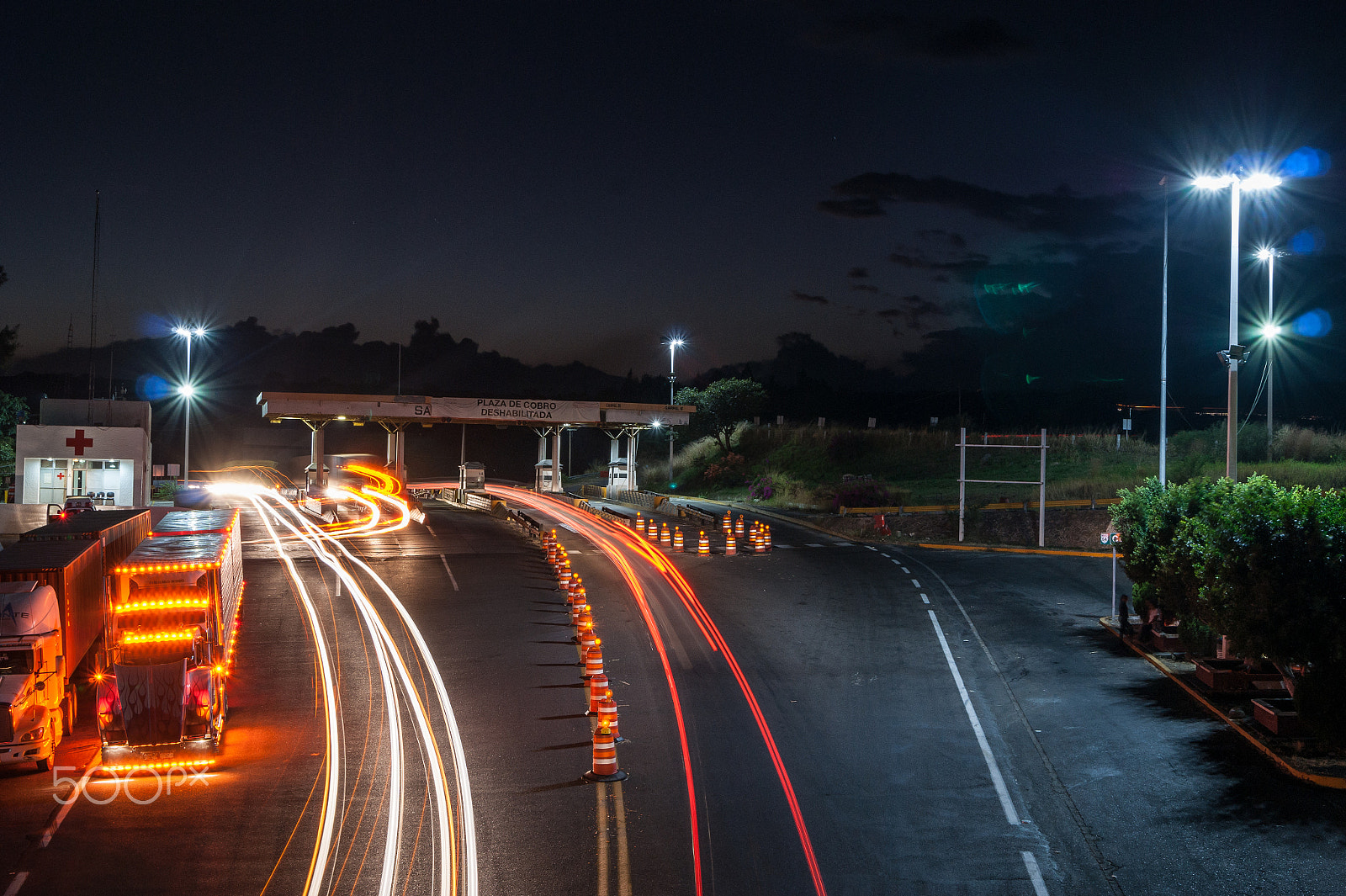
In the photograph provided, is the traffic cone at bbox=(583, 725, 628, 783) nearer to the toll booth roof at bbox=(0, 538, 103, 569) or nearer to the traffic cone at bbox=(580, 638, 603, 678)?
the traffic cone at bbox=(580, 638, 603, 678)

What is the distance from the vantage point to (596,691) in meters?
13.5

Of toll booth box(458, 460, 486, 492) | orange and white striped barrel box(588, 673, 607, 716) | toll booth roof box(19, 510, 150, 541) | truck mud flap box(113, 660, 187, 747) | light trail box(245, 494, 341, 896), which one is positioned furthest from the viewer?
toll booth box(458, 460, 486, 492)

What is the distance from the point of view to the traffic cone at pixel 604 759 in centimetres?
1150

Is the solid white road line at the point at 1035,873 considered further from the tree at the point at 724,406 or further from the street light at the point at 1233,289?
the tree at the point at 724,406

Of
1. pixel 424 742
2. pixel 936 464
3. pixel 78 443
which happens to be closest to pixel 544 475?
pixel 936 464

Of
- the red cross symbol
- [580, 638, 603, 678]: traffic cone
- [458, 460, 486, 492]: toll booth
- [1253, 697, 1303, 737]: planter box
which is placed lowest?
[1253, 697, 1303, 737]: planter box

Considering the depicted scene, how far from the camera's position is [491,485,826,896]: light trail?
9898mm

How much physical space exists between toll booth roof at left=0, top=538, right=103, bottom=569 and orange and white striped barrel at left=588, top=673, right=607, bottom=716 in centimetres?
827

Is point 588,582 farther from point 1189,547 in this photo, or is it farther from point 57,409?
point 57,409

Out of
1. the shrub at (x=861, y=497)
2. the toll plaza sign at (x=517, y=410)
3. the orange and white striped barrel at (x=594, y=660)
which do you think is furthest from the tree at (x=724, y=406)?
the orange and white striped barrel at (x=594, y=660)

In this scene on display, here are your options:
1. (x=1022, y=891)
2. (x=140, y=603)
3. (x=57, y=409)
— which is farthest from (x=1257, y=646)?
(x=57, y=409)

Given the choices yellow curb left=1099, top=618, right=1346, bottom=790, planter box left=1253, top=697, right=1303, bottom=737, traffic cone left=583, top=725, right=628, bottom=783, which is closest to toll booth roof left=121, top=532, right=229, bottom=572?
traffic cone left=583, top=725, right=628, bottom=783

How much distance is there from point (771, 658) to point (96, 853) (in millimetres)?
11408

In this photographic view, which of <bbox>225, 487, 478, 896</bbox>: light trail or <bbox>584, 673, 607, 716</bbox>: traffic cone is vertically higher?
<bbox>584, 673, 607, 716</bbox>: traffic cone
